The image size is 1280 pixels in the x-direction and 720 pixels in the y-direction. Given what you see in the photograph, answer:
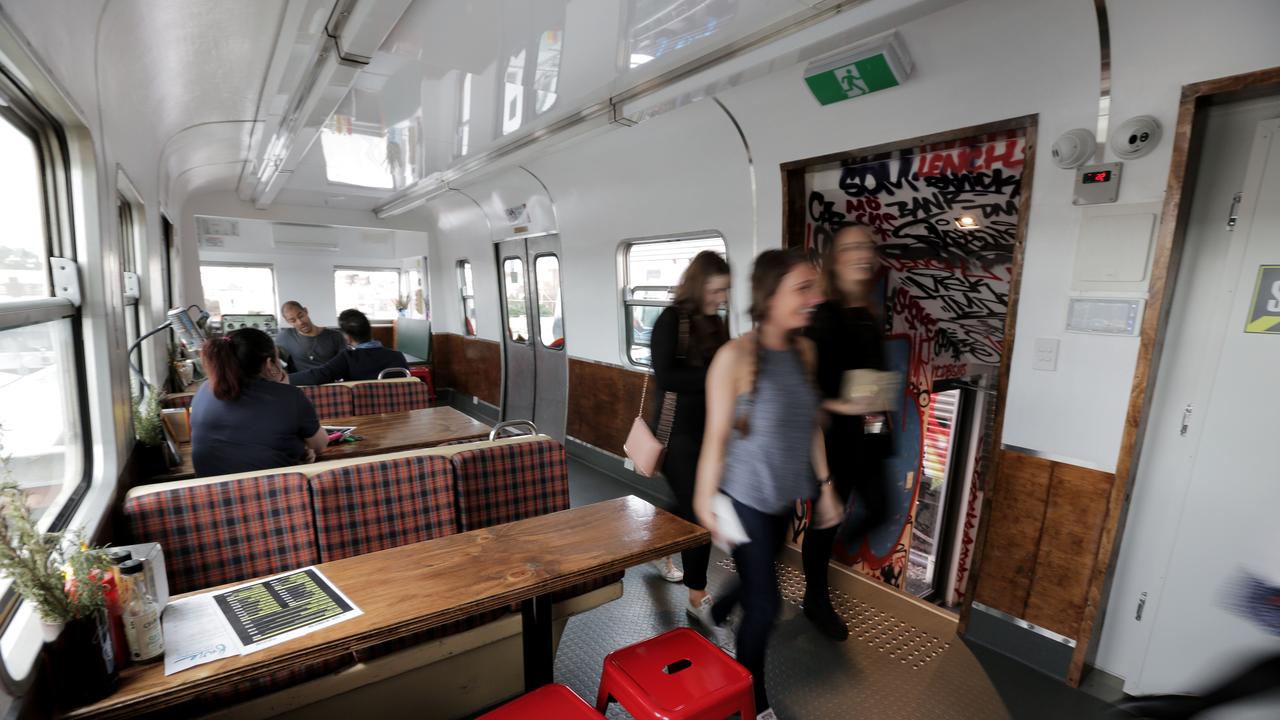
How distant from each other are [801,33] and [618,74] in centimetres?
105

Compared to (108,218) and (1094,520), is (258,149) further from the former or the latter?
(1094,520)

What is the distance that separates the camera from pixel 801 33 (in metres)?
2.44

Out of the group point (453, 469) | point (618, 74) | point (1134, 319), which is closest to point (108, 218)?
point (453, 469)

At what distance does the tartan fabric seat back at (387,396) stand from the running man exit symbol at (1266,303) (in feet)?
16.0

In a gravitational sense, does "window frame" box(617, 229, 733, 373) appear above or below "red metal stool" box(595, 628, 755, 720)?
above

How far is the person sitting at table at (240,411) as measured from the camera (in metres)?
2.63

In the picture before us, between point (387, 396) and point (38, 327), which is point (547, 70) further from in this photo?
point (387, 396)

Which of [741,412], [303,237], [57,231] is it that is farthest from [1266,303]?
[303,237]

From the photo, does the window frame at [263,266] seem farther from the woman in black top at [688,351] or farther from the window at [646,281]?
the woman in black top at [688,351]

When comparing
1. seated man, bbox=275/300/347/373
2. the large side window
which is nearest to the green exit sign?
the large side window

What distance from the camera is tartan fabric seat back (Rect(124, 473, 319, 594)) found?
6.70 feet

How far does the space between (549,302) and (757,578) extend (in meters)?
5.08

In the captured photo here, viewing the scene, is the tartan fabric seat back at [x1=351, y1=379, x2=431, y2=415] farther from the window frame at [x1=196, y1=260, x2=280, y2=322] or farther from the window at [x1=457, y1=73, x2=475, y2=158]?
the window frame at [x1=196, y1=260, x2=280, y2=322]

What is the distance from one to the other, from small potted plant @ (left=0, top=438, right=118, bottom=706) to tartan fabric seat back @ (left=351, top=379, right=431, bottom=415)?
3.59 m
